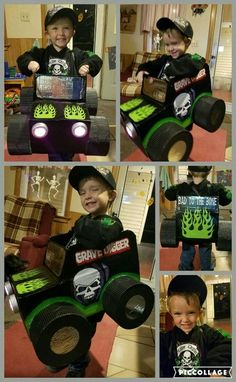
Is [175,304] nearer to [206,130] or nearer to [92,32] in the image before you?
[206,130]

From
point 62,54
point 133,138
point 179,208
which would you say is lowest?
point 179,208

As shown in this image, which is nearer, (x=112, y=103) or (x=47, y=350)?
(x=47, y=350)

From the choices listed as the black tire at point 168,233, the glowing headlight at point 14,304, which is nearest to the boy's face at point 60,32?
the black tire at point 168,233

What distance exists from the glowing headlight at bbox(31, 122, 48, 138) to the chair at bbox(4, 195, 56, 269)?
157 millimetres

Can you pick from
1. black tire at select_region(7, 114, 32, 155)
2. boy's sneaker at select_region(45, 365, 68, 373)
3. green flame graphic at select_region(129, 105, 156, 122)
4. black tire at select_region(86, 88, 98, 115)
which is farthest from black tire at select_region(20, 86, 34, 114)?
boy's sneaker at select_region(45, 365, 68, 373)

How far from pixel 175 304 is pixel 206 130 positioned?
405mm

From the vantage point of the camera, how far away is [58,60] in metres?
1.16

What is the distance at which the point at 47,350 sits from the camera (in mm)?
1084

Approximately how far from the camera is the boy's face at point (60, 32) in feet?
3.72

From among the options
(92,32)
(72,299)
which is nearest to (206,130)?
(92,32)

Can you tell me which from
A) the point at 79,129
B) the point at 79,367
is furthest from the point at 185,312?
the point at 79,129

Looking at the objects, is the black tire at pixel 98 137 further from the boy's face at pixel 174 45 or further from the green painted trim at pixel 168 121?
the boy's face at pixel 174 45

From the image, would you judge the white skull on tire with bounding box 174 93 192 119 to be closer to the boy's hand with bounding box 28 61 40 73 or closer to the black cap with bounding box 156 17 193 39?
the black cap with bounding box 156 17 193 39

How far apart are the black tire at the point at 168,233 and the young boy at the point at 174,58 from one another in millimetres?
326
